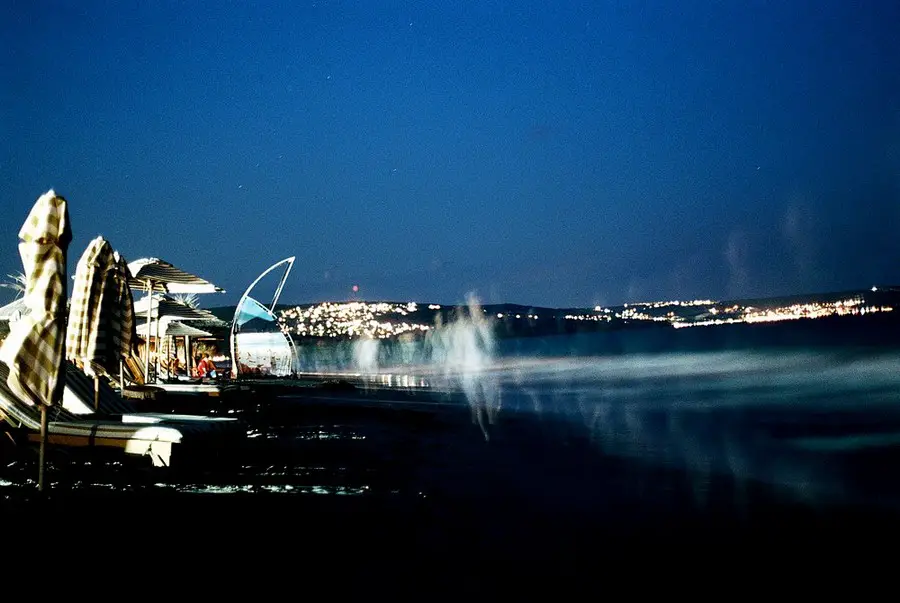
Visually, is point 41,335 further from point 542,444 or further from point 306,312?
point 306,312

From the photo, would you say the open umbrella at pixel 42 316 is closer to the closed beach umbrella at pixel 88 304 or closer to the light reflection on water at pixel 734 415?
the closed beach umbrella at pixel 88 304

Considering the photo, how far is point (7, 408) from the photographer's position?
9.27 m

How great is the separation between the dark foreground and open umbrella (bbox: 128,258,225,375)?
7196 mm

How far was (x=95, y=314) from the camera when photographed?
1027cm

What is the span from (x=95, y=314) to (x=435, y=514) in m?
6.18

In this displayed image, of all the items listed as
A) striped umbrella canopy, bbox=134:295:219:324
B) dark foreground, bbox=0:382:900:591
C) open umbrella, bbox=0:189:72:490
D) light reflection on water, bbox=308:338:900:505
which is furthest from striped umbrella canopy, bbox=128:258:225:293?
open umbrella, bbox=0:189:72:490

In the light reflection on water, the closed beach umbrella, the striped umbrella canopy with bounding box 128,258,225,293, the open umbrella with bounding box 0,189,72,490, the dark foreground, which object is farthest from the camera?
the striped umbrella canopy with bounding box 128,258,225,293

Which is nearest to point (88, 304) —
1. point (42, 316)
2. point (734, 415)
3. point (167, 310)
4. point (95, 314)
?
point (95, 314)

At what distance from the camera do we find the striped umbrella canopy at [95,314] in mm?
9953

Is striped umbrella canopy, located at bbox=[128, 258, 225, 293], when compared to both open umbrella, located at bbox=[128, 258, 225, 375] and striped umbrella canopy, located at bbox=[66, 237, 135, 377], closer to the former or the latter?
open umbrella, located at bbox=[128, 258, 225, 375]

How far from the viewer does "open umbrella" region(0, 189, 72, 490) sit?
6035 mm

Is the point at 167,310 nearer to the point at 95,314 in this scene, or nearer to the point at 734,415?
the point at 95,314

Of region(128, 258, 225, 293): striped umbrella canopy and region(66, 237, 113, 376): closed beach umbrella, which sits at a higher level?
region(128, 258, 225, 293): striped umbrella canopy

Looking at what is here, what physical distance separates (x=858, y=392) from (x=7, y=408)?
Answer: 3071 cm
